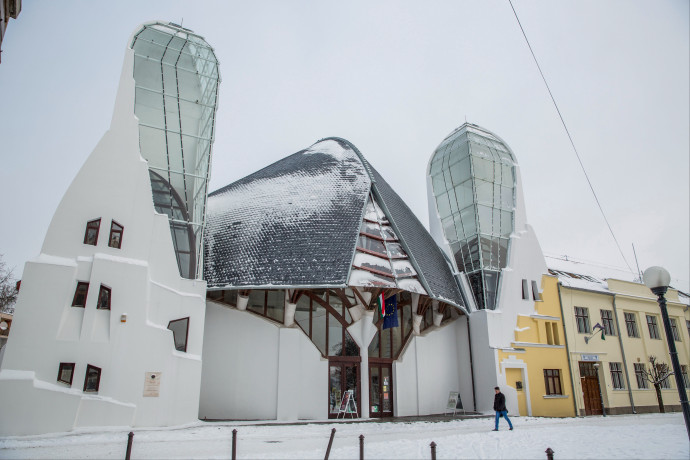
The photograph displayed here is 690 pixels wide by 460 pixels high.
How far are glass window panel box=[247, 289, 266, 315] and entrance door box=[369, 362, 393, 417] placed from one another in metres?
5.98

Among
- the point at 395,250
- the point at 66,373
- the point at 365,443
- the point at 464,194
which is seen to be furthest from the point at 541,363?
the point at 66,373

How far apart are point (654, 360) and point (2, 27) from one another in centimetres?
3748

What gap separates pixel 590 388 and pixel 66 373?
2689cm

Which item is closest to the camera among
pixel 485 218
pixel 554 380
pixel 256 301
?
pixel 256 301

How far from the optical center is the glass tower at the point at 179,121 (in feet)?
65.5

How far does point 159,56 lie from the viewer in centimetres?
2167

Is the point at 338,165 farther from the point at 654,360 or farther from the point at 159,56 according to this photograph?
the point at 654,360

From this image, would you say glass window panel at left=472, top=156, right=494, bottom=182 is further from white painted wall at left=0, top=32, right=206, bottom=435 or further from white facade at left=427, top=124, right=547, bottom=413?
white painted wall at left=0, top=32, right=206, bottom=435

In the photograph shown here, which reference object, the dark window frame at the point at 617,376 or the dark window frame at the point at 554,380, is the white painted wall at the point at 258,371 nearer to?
the dark window frame at the point at 554,380

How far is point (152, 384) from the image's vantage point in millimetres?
16344

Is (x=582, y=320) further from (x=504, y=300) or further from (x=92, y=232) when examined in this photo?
(x=92, y=232)

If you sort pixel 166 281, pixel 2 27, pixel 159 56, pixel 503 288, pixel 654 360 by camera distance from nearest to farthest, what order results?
pixel 2 27 < pixel 166 281 < pixel 159 56 < pixel 503 288 < pixel 654 360

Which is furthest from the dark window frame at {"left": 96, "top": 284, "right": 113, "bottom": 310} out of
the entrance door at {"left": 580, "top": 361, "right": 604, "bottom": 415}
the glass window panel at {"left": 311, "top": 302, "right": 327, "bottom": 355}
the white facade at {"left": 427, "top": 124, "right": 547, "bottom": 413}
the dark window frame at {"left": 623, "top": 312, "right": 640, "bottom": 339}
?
the dark window frame at {"left": 623, "top": 312, "right": 640, "bottom": 339}

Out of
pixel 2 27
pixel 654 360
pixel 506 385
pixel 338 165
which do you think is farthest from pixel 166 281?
pixel 654 360
